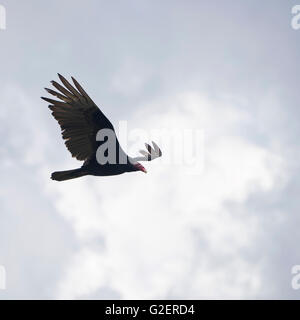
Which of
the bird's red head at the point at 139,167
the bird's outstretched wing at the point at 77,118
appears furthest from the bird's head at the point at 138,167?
the bird's outstretched wing at the point at 77,118

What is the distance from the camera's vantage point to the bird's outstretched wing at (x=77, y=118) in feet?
36.8

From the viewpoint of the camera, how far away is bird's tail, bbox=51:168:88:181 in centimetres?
1152

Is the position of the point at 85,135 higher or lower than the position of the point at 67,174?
higher

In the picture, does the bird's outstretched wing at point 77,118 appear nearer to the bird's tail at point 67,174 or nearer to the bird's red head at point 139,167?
the bird's tail at point 67,174

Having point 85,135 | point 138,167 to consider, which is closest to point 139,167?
point 138,167

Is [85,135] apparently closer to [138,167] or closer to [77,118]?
[77,118]

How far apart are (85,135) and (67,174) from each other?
1119 millimetres

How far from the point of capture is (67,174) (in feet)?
38.0
